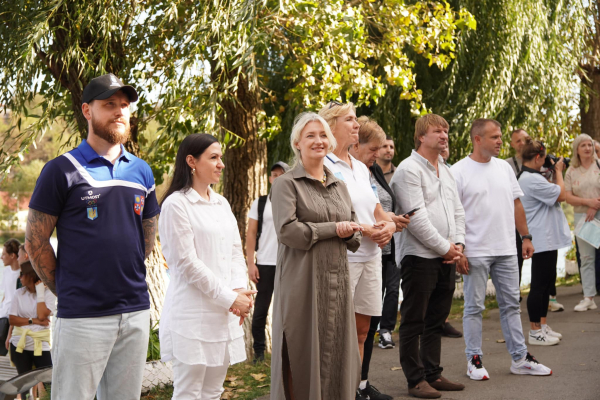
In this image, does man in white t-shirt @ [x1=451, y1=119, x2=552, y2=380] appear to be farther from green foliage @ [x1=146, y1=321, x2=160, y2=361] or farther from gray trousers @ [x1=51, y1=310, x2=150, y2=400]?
gray trousers @ [x1=51, y1=310, x2=150, y2=400]

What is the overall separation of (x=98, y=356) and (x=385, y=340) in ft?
15.7

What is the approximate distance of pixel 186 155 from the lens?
13.6 ft

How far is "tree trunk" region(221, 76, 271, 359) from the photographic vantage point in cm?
894

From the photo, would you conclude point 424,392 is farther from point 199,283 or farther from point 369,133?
point 199,283

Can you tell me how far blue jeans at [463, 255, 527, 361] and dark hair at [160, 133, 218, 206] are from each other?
2.96 m

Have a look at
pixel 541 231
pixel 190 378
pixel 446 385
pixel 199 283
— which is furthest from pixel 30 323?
pixel 541 231

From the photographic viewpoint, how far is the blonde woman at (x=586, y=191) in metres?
8.89

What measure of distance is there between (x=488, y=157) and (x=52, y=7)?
172 inches

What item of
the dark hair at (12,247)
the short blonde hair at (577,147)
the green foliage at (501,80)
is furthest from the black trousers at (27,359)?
the short blonde hair at (577,147)

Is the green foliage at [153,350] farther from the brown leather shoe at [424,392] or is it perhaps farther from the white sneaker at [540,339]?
the white sneaker at [540,339]

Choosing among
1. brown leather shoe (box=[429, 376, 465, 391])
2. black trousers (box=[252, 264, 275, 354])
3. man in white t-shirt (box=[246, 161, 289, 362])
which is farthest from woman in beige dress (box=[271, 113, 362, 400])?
black trousers (box=[252, 264, 275, 354])

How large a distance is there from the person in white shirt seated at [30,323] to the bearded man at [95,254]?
4.66 meters

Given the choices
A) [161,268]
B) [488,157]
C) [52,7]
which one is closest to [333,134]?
[488,157]

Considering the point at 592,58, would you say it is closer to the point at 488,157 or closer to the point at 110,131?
the point at 488,157
